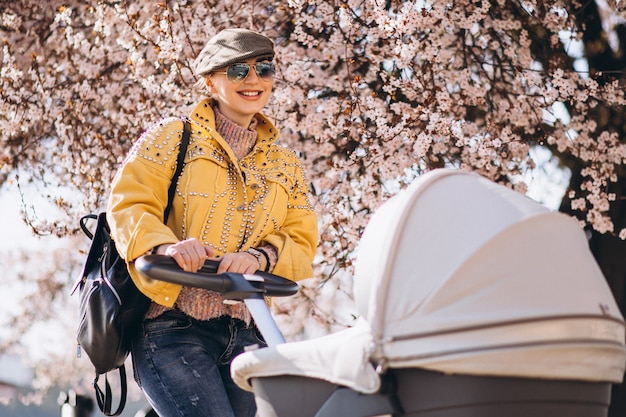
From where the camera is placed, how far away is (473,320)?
6.72 ft

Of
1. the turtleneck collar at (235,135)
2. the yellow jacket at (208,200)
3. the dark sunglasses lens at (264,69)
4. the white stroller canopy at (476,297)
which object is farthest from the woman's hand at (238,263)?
the dark sunglasses lens at (264,69)

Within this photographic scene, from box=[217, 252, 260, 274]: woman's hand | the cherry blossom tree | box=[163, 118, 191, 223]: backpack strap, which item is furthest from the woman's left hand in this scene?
the cherry blossom tree

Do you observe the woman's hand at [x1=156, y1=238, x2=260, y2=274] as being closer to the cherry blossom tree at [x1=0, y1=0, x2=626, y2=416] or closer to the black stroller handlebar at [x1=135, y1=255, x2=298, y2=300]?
the black stroller handlebar at [x1=135, y1=255, x2=298, y2=300]

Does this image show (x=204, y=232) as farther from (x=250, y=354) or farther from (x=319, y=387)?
(x=319, y=387)

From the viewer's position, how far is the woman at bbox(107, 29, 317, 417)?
2.86 meters

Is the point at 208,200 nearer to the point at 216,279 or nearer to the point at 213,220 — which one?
the point at 213,220

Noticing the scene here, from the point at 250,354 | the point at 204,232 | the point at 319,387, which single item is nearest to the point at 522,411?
the point at 319,387

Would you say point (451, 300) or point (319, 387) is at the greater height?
point (451, 300)

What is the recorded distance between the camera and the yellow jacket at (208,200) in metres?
2.87

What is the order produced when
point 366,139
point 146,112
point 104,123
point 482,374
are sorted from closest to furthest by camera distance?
point 482,374
point 366,139
point 146,112
point 104,123

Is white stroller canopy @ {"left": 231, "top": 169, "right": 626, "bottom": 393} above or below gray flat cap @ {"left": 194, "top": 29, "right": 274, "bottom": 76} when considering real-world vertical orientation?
below

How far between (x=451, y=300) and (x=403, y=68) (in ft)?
15.4

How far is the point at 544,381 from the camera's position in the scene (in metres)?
2.10

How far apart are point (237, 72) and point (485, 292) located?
1.50 meters
